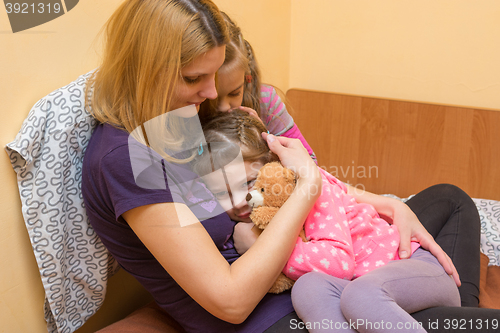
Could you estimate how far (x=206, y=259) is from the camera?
0.74 meters

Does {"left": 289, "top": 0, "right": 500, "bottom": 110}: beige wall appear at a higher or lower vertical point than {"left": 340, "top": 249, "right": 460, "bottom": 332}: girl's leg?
higher

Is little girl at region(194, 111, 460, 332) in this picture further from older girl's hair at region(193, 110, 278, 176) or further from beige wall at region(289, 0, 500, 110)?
beige wall at region(289, 0, 500, 110)

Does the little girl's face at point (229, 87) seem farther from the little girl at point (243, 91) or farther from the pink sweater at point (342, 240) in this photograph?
the pink sweater at point (342, 240)

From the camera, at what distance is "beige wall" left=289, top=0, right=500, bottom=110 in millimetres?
1694

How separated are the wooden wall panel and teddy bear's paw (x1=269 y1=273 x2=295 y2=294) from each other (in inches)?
46.7

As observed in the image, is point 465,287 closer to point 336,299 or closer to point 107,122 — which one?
point 336,299

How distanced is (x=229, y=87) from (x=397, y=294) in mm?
687

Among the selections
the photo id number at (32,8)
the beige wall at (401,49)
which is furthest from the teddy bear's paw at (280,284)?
the beige wall at (401,49)

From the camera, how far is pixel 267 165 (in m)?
0.94

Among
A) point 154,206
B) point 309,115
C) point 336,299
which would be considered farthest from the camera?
point 309,115

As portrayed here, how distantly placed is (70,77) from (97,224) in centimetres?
43

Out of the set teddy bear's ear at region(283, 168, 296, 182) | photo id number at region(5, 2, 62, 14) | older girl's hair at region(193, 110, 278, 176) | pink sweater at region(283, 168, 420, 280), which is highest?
photo id number at region(5, 2, 62, 14)

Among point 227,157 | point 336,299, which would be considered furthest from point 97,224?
point 336,299

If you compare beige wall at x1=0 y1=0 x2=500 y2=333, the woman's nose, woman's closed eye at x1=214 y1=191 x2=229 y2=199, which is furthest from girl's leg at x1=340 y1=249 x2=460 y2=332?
beige wall at x1=0 y1=0 x2=500 y2=333
